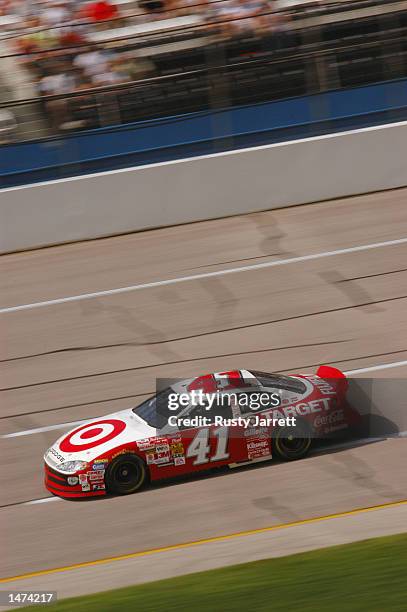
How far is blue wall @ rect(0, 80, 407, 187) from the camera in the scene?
17203mm

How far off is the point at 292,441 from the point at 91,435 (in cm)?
213

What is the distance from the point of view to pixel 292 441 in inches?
405

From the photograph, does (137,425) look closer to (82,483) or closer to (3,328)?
(82,483)

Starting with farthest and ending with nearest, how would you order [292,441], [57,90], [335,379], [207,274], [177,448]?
[57,90]
[207,274]
[335,379]
[292,441]
[177,448]

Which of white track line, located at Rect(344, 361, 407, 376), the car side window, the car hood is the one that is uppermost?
the car side window

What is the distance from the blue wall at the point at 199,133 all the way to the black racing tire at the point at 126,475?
8.60 metres

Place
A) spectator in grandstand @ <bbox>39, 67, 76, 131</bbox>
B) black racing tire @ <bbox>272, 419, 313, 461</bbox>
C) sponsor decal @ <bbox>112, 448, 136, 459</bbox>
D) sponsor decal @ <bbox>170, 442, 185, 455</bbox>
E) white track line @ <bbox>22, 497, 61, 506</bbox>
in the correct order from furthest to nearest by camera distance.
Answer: spectator in grandstand @ <bbox>39, 67, 76, 131</bbox>, black racing tire @ <bbox>272, 419, 313, 461</bbox>, white track line @ <bbox>22, 497, 61, 506</bbox>, sponsor decal @ <bbox>170, 442, 185, 455</bbox>, sponsor decal @ <bbox>112, 448, 136, 459</bbox>

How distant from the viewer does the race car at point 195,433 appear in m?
9.81

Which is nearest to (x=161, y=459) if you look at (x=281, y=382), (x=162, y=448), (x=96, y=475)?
(x=162, y=448)

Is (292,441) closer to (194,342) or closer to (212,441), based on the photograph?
(212,441)

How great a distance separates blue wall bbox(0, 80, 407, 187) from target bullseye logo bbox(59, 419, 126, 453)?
8.02 m

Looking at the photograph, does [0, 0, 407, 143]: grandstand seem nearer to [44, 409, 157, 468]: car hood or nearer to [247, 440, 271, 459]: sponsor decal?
[44, 409, 157, 468]: car hood

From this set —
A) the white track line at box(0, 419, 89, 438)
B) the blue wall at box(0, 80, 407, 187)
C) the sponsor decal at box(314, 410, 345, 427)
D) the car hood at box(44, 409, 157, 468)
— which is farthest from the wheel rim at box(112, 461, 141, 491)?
the blue wall at box(0, 80, 407, 187)

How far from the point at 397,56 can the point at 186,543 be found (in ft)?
39.2
